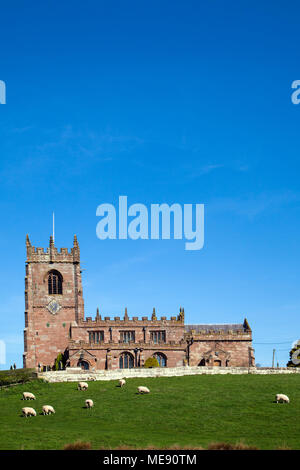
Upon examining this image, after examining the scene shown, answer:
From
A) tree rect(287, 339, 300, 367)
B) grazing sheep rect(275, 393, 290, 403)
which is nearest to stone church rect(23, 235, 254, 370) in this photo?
tree rect(287, 339, 300, 367)

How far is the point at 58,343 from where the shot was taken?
85.4 m

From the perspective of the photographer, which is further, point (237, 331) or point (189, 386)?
point (237, 331)

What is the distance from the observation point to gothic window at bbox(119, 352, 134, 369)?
81.9 meters

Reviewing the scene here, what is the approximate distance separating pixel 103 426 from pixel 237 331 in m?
52.8

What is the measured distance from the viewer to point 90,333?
285 feet

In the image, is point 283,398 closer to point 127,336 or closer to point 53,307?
point 127,336

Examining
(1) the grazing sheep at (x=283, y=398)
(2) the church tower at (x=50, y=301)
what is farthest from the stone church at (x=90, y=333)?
(1) the grazing sheep at (x=283, y=398)

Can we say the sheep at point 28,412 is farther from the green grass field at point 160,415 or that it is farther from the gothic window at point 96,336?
the gothic window at point 96,336

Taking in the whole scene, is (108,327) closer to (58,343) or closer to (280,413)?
(58,343)

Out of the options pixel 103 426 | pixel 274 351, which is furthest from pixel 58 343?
pixel 103 426

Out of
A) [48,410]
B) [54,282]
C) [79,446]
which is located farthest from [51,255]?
[79,446]

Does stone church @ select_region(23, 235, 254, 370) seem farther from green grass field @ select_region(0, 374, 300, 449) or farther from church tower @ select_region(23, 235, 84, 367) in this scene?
green grass field @ select_region(0, 374, 300, 449)

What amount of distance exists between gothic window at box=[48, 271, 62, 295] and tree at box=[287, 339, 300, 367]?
3320 centimetres

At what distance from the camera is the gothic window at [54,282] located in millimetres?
87875
